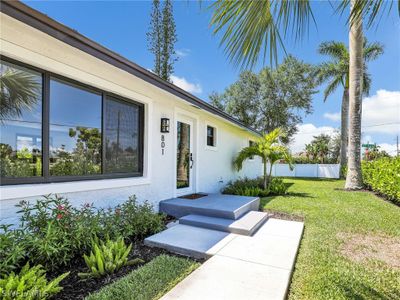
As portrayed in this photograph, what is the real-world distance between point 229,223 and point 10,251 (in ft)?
11.7

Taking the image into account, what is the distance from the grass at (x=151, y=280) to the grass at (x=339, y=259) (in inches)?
56.1

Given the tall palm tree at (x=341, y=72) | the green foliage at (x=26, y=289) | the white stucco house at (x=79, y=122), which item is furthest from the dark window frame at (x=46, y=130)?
the tall palm tree at (x=341, y=72)

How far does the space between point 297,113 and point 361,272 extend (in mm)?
21138

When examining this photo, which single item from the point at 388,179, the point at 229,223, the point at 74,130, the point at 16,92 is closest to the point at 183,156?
the point at 229,223

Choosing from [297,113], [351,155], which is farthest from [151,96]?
[297,113]

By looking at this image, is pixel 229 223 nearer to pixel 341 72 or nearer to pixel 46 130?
pixel 46 130

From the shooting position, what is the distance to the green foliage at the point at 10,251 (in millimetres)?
2680

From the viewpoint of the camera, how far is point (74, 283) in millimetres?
2889

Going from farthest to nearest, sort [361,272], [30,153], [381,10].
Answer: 1. [30,153]
2. [361,272]
3. [381,10]

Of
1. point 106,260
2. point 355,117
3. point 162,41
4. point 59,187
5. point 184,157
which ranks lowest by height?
point 106,260

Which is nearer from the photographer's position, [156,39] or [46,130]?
[46,130]

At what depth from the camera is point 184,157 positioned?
762 centimetres

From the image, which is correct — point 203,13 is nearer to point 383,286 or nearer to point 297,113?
point 383,286

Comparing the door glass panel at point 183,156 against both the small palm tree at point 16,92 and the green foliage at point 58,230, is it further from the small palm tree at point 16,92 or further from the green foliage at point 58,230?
the small palm tree at point 16,92
